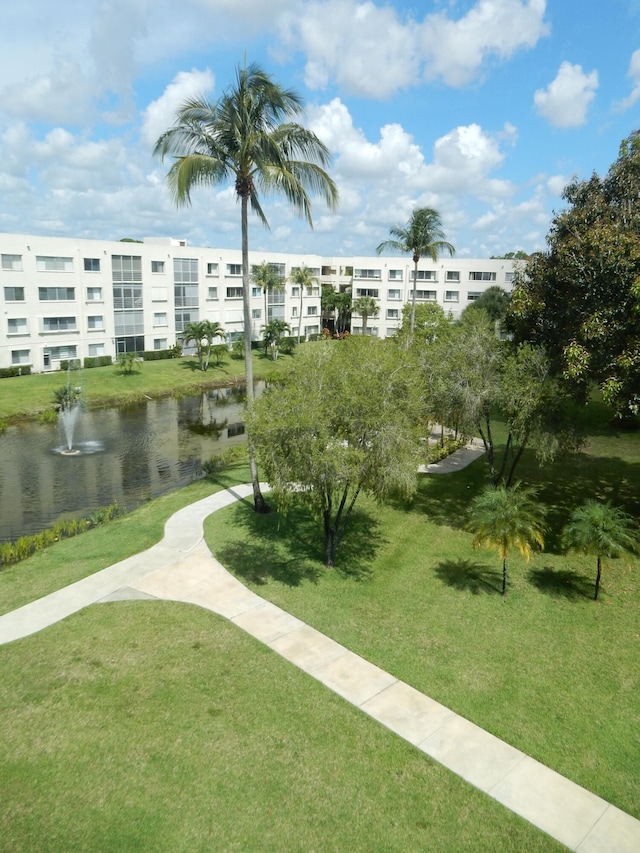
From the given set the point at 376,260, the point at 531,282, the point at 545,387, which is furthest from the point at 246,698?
the point at 376,260

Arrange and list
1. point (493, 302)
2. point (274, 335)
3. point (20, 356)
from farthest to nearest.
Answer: point (274, 335) < point (493, 302) < point (20, 356)

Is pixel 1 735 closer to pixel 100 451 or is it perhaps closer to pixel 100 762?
pixel 100 762

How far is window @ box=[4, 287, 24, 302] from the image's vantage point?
4422 centimetres

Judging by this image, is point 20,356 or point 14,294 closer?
point 14,294

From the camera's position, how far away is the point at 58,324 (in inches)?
1885

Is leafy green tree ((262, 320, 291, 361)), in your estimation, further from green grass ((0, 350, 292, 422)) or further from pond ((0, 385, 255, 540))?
pond ((0, 385, 255, 540))

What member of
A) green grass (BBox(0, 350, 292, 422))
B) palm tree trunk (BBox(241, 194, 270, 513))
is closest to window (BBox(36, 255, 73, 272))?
green grass (BBox(0, 350, 292, 422))

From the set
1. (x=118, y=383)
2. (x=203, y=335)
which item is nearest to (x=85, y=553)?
(x=118, y=383)

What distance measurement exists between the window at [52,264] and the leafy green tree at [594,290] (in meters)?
40.4

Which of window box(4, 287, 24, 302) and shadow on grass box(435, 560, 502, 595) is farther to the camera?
window box(4, 287, 24, 302)

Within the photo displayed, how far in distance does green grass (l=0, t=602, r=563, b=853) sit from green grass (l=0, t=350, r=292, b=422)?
26066 mm

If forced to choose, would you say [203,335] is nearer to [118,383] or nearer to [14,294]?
[118,383]

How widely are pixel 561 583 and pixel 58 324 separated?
44.8m

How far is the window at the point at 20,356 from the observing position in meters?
45.2
